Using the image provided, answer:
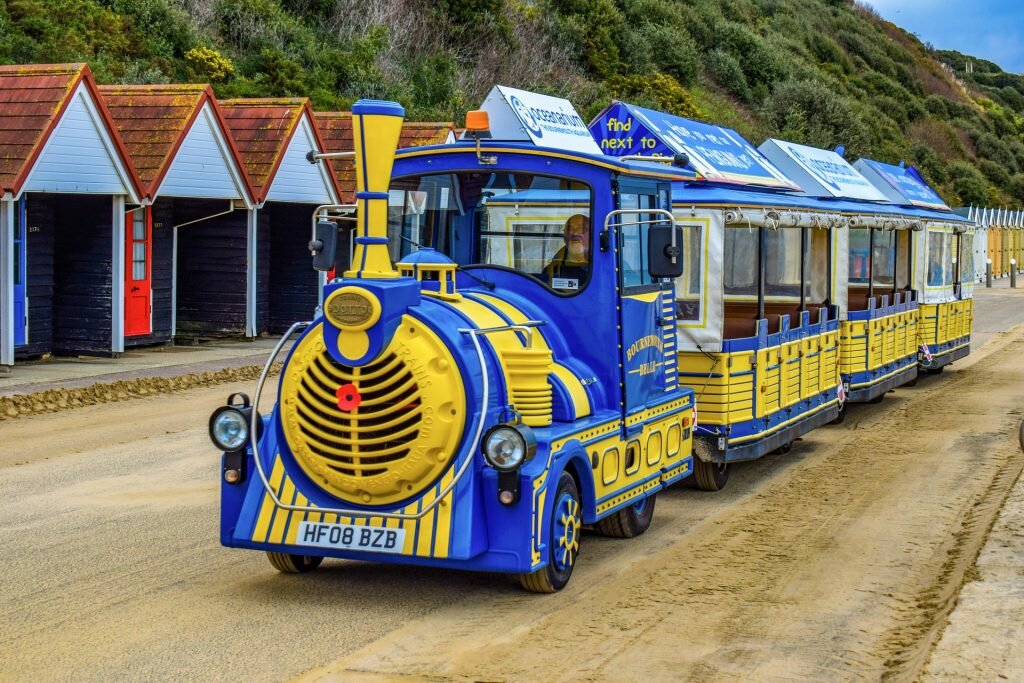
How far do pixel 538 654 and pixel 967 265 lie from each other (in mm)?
18730

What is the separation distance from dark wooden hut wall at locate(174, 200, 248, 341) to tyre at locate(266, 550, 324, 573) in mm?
16444

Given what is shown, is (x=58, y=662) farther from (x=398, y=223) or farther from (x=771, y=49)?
(x=771, y=49)

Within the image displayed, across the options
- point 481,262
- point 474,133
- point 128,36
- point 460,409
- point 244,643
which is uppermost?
point 128,36

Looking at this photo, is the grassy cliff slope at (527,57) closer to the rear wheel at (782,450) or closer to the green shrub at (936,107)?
the green shrub at (936,107)

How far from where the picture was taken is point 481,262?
9.24m

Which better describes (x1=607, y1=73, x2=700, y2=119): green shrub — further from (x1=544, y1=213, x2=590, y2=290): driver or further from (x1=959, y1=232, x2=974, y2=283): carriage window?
(x1=544, y1=213, x2=590, y2=290): driver

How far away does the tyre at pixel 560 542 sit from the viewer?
809 centimetres

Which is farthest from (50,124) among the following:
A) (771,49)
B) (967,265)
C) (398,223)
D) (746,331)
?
(771,49)

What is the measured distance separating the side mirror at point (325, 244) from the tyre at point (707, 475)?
4598 millimetres

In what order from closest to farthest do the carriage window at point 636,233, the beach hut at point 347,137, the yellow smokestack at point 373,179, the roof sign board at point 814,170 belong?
the yellow smokestack at point 373,179, the carriage window at point 636,233, the roof sign board at point 814,170, the beach hut at point 347,137

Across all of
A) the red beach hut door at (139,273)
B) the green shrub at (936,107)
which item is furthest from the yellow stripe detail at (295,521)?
the green shrub at (936,107)

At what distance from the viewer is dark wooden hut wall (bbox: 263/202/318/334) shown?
87.9ft

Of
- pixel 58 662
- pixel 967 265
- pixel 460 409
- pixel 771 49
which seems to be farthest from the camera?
pixel 771 49

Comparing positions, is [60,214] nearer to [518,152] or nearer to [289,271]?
[289,271]
